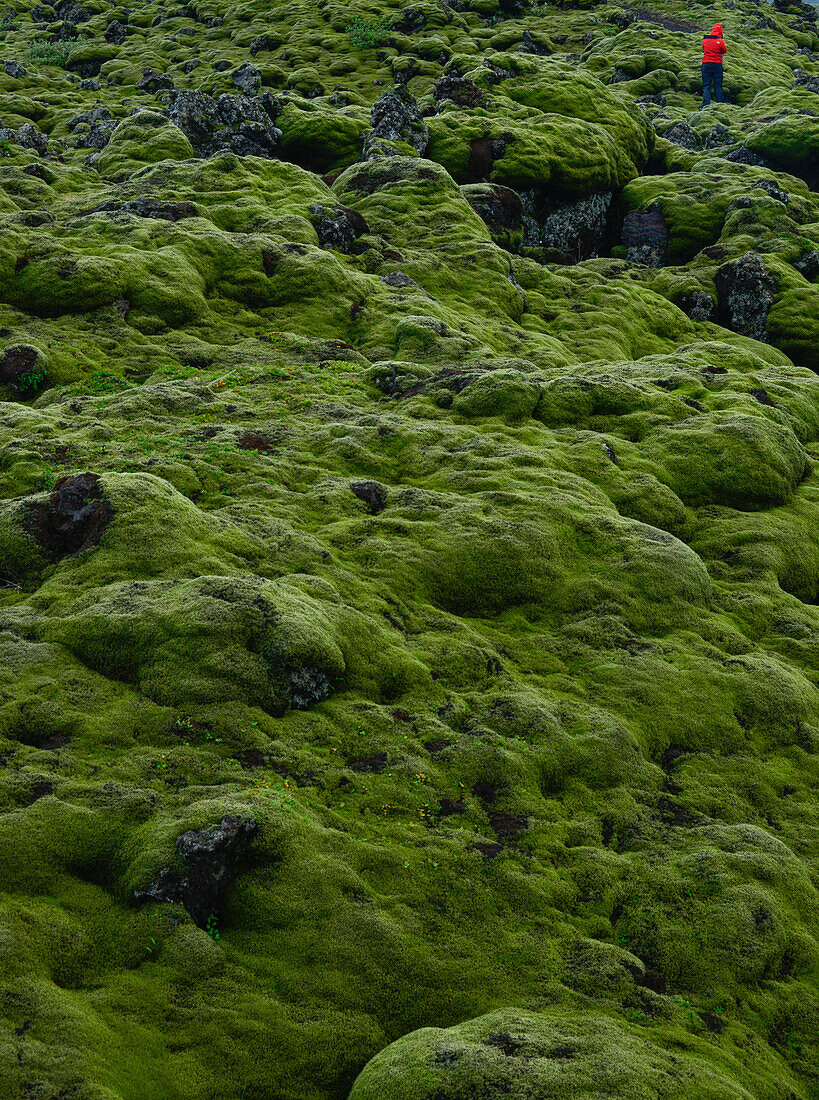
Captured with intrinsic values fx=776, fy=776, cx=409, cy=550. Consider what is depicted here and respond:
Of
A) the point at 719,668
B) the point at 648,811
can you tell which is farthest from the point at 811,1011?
the point at 719,668

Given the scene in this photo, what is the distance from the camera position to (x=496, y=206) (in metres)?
41.9

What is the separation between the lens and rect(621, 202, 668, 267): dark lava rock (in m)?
46.4

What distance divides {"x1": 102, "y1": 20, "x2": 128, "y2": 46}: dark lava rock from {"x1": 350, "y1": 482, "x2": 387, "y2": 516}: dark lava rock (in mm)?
90133

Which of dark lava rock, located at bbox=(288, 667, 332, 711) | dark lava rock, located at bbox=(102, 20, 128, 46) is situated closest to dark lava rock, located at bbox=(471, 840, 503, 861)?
dark lava rock, located at bbox=(288, 667, 332, 711)

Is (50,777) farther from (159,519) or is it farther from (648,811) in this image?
(648,811)

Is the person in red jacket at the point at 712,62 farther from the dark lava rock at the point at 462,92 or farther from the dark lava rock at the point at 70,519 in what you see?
the dark lava rock at the point at 70,519

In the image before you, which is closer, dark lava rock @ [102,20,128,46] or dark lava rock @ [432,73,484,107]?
dark lava rock @ [432,73,484,107]

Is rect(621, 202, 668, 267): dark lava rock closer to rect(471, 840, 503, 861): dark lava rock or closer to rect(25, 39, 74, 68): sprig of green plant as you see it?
rect(471, 840, 503, 861): dark lava rock

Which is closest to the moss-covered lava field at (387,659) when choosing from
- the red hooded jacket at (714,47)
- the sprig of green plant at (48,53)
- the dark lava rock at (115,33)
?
the red hooded jacket at (714,47)

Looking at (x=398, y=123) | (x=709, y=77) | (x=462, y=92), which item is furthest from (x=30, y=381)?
(x=709, y=77)

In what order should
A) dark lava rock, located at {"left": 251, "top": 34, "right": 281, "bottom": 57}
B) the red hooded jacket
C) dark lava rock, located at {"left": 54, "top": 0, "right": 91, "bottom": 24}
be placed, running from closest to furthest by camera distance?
the red hooded jacket
dark lava rock, located at {"left": 251, "top": 34, "right": 281, "bottom": 57}
dark lava rock, located at {"left": 54, "top": 0, "right": 91, "bottom": 24}

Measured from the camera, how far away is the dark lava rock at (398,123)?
4444cm

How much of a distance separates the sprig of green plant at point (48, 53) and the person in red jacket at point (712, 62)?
211 feet

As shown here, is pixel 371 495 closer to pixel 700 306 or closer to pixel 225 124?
pixel 700 306
